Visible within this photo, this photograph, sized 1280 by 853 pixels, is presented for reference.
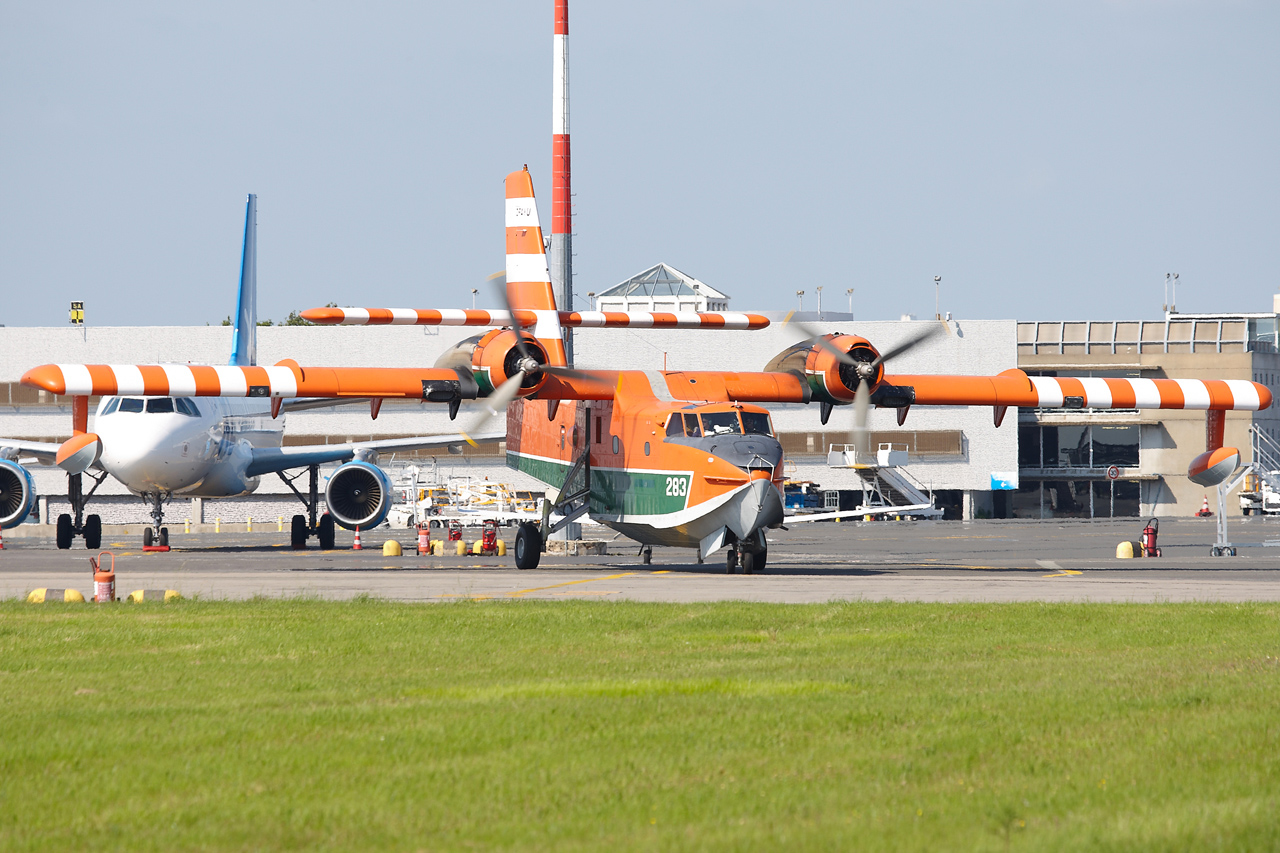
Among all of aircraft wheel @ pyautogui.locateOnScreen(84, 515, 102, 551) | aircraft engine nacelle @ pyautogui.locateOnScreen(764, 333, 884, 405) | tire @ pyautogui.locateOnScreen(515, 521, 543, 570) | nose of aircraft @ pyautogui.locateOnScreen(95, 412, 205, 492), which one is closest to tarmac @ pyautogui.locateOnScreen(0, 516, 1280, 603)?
tire @ pyautogui.locateOnScreen(515, 521, 543, 570)

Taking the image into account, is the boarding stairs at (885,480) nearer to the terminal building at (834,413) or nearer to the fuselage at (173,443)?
the terminal building at (834,413)

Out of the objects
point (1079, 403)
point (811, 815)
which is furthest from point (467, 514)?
point (811, 815)

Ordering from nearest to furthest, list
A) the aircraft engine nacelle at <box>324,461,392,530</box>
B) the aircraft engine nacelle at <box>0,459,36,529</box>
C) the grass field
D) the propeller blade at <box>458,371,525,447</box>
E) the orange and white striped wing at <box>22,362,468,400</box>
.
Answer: the grass field → the orange and white striped wing at <box>22,362,468,400</box> → the propeller blade at <box>458,371,525,447</box> → the aircraft engine nacelle at <box>0,459,36,529</box> → the aircraft engine nacelle at <box>324,461,392,530</box>

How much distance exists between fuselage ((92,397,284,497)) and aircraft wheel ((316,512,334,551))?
2.57 meters

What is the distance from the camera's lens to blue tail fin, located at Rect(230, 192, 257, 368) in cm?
3775

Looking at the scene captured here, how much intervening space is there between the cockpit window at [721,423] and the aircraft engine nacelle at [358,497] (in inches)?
532

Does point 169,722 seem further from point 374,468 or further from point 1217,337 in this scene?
point 1217,337

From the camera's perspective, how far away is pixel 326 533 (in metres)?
36.8

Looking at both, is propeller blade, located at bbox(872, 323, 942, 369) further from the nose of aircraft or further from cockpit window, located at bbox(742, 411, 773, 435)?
the nose of aircraft

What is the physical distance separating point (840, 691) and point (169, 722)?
478 cm

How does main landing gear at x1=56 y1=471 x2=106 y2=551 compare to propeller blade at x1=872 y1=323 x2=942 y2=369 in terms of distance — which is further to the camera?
main landing gear at x1=56 y1=471 x2=106 y2=551

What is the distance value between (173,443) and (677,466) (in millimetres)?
13410

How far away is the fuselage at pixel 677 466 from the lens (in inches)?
912

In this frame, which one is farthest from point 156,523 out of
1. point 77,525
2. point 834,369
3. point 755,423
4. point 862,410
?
point 862,410
